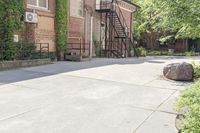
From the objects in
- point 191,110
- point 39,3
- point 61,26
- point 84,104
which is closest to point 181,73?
point 84,104

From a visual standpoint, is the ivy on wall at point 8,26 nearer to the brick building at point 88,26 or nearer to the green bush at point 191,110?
the brick building at point 88,26

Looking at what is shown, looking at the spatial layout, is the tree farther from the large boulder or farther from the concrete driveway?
the concrete driveway

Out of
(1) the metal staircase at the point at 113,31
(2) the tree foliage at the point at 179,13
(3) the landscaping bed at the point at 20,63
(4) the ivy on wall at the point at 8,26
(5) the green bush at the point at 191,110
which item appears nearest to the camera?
(5) the green bush at the point at 191,110

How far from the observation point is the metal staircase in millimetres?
22594

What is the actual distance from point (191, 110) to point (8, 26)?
429 inches

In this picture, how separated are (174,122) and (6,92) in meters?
4.30

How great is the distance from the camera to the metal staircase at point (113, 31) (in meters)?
22.6

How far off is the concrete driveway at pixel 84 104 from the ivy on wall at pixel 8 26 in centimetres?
345

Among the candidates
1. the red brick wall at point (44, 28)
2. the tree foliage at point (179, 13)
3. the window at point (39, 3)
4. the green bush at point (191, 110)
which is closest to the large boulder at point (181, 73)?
the tree foliage at point (179, 13)

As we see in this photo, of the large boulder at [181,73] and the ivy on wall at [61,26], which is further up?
the ivy on wall at [61,26]

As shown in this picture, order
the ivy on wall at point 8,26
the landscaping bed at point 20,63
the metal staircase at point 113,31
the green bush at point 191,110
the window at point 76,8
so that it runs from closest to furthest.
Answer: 1. the green bush at point 191,110
2. the landscaping bed at point 20,63
3. the ivy on wall at point 8,26
4. the window at point 76,8
5. the metal staircase at point 113,31

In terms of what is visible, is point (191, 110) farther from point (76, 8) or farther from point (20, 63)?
point (76, 8)

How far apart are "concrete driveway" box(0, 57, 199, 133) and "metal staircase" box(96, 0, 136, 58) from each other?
1290 cm

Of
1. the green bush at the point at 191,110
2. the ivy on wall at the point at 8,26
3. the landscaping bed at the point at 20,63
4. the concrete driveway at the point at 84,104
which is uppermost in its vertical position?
the ivy on wall at the point at 8,26
